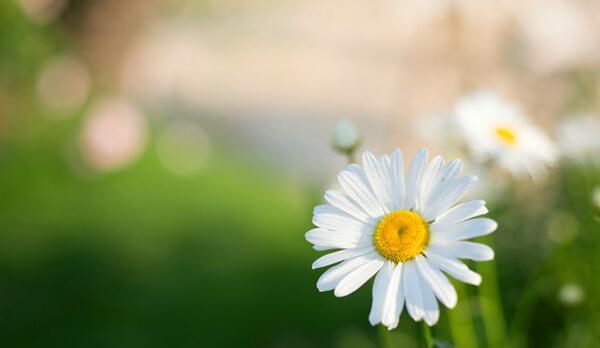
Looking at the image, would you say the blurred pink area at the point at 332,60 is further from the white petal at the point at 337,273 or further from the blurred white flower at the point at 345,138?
the white petal at the point at 337,273

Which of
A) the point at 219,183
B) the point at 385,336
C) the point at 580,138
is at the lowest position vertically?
the point at 385,336

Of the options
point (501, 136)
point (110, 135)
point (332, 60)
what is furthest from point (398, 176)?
point (332, 60)

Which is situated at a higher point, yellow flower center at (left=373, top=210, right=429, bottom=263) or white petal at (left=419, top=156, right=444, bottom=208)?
white petal at (left=419, top=156, right=444, bottom=208)

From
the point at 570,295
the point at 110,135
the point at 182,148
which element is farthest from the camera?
the point at 182,148

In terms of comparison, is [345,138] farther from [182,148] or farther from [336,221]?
[182,148]

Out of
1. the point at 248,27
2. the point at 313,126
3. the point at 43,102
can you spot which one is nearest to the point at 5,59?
the point at 43,102

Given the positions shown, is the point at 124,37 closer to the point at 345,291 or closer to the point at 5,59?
the point at 5,59

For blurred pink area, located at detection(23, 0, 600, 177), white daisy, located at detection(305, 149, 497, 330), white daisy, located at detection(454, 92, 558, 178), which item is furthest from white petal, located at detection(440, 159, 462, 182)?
blurred pink area, located at detection(23, 0, 600, 177)

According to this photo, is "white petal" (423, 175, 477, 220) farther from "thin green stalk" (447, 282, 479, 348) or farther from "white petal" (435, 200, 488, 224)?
"thin green stalk" (447, 282, 479, 348)
